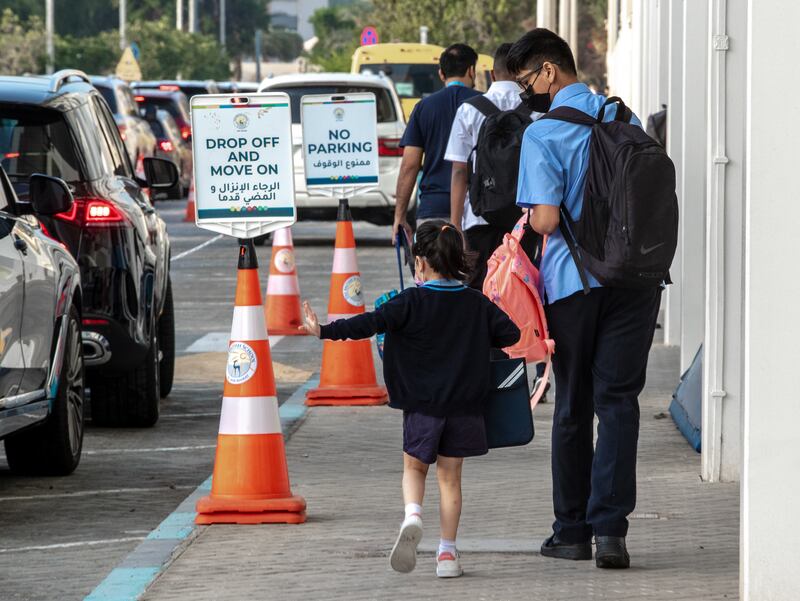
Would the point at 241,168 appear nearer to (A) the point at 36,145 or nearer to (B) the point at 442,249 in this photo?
(B) the point at 442,249

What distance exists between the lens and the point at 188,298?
18141 millimetres

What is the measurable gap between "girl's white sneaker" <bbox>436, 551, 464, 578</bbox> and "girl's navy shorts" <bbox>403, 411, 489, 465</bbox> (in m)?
0.33

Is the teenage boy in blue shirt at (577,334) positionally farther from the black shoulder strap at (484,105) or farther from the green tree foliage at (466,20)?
the green tree foliage at (466,20)

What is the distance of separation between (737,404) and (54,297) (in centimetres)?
308

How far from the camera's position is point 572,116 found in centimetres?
651

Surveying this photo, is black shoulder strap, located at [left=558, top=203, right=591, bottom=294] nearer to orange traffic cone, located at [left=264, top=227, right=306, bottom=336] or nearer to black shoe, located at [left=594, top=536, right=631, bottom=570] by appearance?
black shoe, located at [left=594, top=536, right=631, bottom=570]

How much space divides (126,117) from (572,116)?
77.4ft

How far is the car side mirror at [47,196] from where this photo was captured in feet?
28.9

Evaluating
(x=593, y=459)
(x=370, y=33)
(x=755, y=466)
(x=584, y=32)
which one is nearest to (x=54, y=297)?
(x=593, y=459)

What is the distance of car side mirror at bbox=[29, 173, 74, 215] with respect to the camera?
28.9ft

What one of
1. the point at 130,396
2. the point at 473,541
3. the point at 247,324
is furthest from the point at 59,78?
the point at 473,541

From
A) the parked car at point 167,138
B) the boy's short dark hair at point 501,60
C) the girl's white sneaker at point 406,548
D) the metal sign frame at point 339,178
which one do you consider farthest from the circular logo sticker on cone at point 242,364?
the parked car at point 167,138

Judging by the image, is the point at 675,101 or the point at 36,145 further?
the point at 675,101

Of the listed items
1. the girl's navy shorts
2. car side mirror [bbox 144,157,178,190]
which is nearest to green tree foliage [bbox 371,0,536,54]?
car side mirror [bbox 144,157,178,190]
